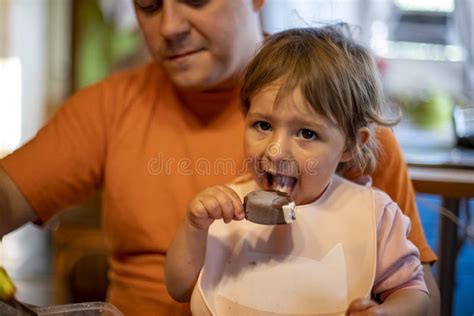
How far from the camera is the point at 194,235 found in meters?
1.07

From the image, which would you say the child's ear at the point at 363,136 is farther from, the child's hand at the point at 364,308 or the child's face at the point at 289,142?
the child's hand at the point at 364,308

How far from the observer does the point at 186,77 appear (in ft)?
4.11

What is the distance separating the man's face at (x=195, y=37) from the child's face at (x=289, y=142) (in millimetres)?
210

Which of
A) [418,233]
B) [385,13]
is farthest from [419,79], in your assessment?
[418,233]

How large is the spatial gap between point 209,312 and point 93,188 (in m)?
0.43

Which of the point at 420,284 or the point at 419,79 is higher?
the point at 420,284

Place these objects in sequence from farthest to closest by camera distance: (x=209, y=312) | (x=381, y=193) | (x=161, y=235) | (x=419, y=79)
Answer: (x=419, y=79) < (x=161, y=235) < (x=381, y=193) < (x=209, y=312)

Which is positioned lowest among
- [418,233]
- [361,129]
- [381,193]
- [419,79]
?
[419,79]

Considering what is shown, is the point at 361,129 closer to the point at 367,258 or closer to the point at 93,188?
the point at 367,258

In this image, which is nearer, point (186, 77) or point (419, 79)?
point (186, 77)

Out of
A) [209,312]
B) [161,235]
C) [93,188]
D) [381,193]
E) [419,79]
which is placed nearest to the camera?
[209,312]

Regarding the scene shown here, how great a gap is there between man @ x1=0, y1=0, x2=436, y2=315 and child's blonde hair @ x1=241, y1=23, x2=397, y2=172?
15cm

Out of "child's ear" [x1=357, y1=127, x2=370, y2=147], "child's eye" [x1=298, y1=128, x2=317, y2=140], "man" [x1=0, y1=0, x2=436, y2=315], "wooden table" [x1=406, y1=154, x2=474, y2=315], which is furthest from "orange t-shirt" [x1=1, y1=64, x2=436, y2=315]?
"wooden table" [x1=406, y1=154, x2=474, y2=315]

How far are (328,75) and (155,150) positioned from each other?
0.39 meters
